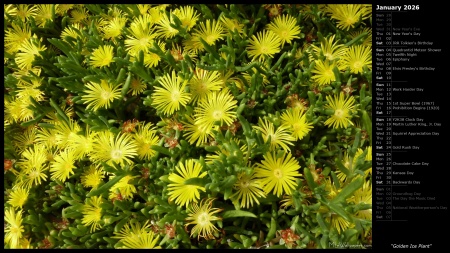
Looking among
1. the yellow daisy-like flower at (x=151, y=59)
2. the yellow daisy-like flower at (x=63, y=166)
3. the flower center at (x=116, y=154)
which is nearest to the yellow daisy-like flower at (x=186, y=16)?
the yellow daisy-like flower at (x=151, y=59)

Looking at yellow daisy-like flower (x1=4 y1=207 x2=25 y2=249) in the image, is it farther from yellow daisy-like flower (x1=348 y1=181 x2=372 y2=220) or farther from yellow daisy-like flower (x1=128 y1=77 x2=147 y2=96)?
yellow daisy-like flower (x1=348 y1=181 x2=372 y2=220)

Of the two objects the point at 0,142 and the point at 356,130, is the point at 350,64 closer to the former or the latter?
the point at 356,130

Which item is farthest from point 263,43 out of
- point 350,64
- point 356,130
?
point 356,130

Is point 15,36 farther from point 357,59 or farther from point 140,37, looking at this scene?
point 357,59

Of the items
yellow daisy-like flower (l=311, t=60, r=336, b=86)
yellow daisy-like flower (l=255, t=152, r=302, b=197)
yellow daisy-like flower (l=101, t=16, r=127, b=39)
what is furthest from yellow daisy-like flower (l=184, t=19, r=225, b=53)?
yellow daisy-like flower (l=255, t=152, r=302, b=197)

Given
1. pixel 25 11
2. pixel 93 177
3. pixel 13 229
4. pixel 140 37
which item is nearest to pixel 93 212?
pixel 93 177

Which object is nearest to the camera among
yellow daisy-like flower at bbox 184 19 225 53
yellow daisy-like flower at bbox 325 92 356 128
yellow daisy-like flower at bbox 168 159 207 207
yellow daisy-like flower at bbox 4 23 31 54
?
yellow daisy-like flower at bbox 168 159 207 207

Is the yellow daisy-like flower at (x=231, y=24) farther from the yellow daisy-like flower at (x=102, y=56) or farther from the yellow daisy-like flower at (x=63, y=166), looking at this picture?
the yellow daisy-like flower at (x=63, y=166)
